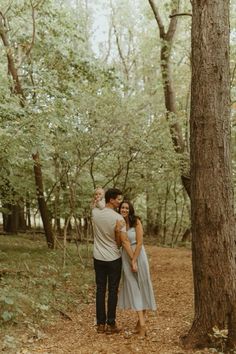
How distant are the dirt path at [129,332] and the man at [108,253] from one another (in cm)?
27

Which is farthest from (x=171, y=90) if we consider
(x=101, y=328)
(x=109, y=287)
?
(x=101, y=328)

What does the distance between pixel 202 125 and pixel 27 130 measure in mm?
3788

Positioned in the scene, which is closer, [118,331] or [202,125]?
[202,125]

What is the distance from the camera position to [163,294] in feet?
31.3

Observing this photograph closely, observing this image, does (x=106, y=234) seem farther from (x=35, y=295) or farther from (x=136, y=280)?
(x=35, y=295)

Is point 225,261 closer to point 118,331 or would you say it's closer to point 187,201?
point 118,331

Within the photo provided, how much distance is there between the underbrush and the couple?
924 mm

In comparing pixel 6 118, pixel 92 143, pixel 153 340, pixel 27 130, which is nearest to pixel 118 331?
pixel 153 340

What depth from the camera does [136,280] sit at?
6246mm

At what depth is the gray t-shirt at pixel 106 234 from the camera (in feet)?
20.1

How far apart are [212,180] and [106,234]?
182 centimetres

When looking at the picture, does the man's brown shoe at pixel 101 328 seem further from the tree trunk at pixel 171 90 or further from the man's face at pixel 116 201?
the tree trunk at pixel 171 90

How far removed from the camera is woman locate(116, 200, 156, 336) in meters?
6.15

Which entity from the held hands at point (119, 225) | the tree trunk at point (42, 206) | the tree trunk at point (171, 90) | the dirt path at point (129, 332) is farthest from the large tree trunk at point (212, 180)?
the tree trunk at point (42, 206)
